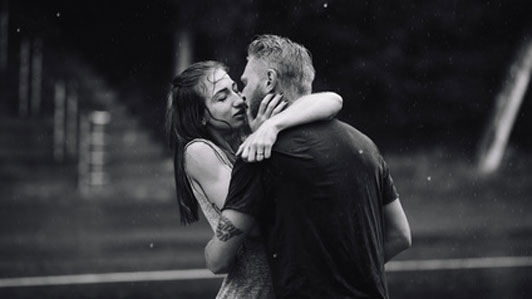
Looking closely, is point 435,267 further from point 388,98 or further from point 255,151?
point 388,98

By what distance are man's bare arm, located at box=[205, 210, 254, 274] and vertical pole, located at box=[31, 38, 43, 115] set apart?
16027 mm

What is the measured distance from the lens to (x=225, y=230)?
2891 millimetres

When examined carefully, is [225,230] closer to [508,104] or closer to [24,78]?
[24,78]

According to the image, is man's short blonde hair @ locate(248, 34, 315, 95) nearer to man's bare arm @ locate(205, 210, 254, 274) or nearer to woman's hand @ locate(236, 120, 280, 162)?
woman's hand @ locate(236, 120, 280, 162)

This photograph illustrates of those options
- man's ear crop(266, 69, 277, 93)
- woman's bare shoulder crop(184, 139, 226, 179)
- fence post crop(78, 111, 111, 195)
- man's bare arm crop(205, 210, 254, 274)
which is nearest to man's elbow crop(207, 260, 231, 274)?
man's bare arm crop(205, 210, 254, 274)

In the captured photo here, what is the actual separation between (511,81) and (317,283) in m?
17.3

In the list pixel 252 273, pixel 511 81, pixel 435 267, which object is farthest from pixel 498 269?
pixel 511 81

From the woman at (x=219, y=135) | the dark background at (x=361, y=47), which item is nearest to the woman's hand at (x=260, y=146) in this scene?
the woman at (x=219, y=135)

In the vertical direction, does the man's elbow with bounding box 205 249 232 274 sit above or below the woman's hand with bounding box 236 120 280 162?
below

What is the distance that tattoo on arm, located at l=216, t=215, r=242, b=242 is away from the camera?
287 centimetres

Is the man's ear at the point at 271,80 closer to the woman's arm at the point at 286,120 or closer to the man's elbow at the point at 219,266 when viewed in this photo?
the woman's arm at the point at 286,120

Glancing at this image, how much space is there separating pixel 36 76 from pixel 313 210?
17.2 metres

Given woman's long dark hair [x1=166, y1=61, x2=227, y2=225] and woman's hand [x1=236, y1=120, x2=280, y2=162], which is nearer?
woman's hand [x1=236, y1=120, x2=280, y2=162]

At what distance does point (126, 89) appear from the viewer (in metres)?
19.6
